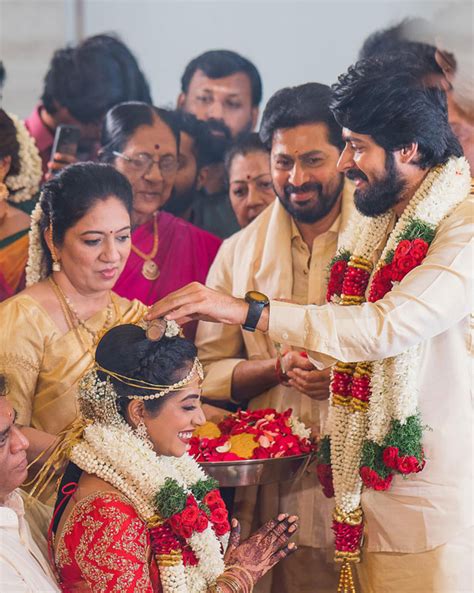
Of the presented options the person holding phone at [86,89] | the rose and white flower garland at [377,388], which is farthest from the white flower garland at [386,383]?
the person holding phone at [86,89]

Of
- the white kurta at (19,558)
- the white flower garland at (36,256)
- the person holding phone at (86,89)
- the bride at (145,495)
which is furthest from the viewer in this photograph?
the person holding phone at (86,89)

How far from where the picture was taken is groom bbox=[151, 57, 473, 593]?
2.85 metres

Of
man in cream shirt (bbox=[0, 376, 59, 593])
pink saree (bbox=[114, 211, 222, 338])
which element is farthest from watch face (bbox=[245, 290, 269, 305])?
pink saree (bbox=[114, 211, 222, 338])

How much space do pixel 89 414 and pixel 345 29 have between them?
7.49ft

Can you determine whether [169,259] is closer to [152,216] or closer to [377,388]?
[152,216]

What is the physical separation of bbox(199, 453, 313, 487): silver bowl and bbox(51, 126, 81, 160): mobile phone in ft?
6.01

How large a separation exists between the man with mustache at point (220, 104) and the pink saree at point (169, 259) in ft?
0.42

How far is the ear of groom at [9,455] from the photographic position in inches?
105

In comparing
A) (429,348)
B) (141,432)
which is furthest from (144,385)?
(429,348)

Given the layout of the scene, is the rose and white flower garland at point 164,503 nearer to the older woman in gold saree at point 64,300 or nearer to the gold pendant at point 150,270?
the older woman in gold saree at point 64,300

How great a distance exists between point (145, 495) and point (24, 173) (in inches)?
71.1

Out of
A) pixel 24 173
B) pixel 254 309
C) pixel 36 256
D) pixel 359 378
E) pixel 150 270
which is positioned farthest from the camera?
pixel 150 270

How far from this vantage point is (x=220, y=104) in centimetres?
450

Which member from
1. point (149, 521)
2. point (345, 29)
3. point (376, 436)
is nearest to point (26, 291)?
point (149, 521)
